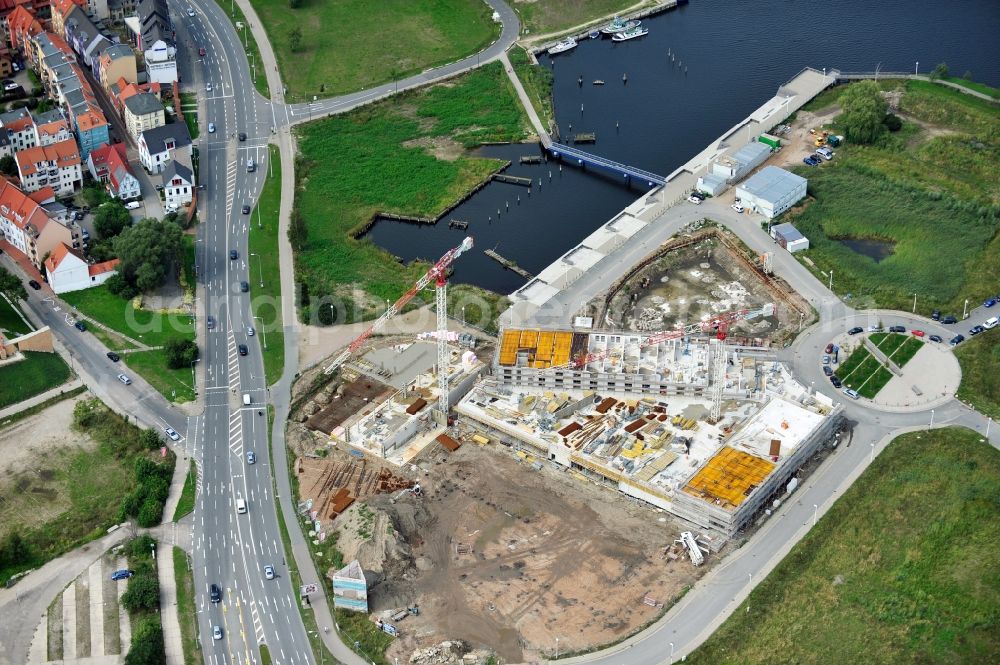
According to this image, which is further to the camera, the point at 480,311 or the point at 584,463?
the point at 480,311

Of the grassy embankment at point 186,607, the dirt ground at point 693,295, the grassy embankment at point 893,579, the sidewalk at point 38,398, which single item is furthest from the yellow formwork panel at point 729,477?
the sidewalk at point 38,398

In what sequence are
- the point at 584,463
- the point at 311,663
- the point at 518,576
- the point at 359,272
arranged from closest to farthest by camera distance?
the point at 311,663 < the point at 518,576 < the point at 584,463 < the point at 359,272

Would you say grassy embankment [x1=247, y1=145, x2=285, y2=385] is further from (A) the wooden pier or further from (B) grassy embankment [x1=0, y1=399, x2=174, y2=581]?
(A) the wooden pier

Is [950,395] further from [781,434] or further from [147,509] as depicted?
[147,509]

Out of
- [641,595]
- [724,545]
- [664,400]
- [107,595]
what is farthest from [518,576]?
[107,595]

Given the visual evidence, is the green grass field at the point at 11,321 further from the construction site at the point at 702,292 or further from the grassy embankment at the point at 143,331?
the construction site at the point at 702,292

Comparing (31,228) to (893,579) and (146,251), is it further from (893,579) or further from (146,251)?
(893,579)

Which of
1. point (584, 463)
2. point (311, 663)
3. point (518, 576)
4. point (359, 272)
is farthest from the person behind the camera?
point (359, 272)

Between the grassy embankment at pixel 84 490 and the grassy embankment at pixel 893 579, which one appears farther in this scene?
the grassy embankment at pixel 84 490
